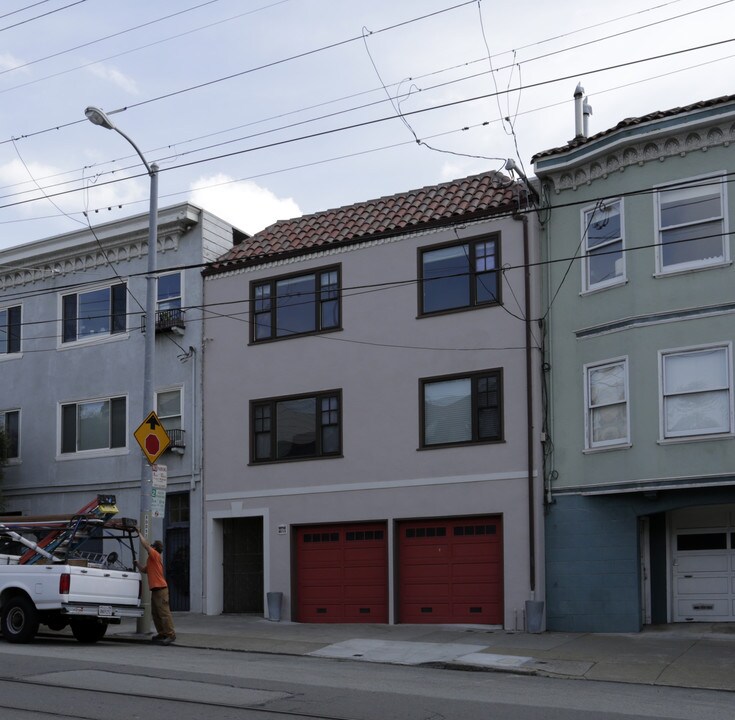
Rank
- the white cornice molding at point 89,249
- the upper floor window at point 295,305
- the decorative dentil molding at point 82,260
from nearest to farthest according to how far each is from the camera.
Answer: the upper floor window at point 295,305 < the white cornice molding at point 89,249 < the decorative dentil molding at point 82,260

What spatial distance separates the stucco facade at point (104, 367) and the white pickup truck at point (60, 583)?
6078 mm

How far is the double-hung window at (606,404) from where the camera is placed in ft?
62.5

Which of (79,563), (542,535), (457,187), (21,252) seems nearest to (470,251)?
(457,187)

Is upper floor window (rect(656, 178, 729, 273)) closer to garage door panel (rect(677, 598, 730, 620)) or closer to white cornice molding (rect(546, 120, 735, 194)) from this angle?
white cornice molding (rect(546, 120, 735, 194))

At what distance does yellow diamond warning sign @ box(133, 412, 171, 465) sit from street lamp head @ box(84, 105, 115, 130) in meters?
5.14

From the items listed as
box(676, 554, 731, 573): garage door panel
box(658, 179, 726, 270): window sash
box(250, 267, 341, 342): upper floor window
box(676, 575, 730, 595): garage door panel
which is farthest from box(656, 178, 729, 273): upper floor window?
box(250, 267, 341, 342): upper floor window

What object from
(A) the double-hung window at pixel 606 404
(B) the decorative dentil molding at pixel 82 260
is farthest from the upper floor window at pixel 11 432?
(A) the double-hung window at pixel 606 404

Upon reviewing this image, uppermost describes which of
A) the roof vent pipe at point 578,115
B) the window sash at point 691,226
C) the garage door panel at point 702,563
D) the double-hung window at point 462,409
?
the roof vent pipe at point 578,115

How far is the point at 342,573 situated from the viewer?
22.2m

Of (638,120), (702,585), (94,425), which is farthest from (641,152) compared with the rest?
(94,425)

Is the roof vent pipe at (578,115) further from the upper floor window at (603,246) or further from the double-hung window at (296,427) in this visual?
the double-hung window at (296,427)

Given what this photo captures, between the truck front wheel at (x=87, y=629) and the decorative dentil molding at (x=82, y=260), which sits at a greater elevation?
the decorative dentil molding at (x=82, y=260)

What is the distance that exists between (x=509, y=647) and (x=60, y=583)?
7.00 m

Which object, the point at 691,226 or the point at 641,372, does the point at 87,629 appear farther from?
the point at 691,226
